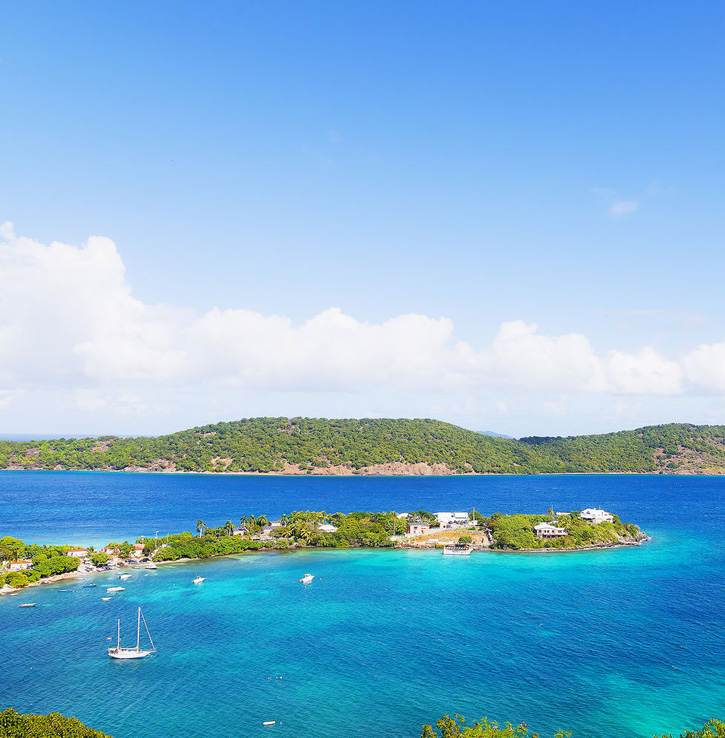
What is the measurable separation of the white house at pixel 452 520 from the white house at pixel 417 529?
644 cm

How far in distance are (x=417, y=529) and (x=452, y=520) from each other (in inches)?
615

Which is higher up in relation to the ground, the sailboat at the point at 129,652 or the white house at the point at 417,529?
the white house at the point at 417,529

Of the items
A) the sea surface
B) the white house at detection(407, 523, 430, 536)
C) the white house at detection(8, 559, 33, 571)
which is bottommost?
the sea surface

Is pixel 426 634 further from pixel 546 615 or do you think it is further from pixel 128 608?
pixel 128 608

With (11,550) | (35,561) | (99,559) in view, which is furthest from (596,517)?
(11,550)

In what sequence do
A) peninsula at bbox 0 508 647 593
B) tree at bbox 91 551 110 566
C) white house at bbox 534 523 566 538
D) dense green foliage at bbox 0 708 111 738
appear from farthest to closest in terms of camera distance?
1. white house at bbox 534 523 566 538
2. tree at bbox 91 551 110 566
3. peninsula at bbox 0 508 647 593
4. dense green foliage at bbox 0 708 111 738

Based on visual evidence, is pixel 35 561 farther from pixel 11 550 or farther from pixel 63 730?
pixel 63 730

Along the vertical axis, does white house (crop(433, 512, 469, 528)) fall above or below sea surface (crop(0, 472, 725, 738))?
above

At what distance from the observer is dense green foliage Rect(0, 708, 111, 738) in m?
36.6

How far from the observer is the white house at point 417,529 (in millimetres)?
134800

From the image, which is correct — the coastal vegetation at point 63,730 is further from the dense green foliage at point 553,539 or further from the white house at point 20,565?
the dense green foliage at point 553,539

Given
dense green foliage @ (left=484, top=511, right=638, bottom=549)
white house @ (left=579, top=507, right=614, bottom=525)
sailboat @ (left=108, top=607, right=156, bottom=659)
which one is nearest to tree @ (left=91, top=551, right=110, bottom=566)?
sailboat @ (left=108, top=607, right=156, bottom=659)

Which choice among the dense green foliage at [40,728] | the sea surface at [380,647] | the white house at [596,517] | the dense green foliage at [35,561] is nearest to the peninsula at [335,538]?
the white house at [596,517]

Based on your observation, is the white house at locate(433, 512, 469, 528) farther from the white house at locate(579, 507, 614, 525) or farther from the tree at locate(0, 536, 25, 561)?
the tree at locate(0, 536, 25, 561)
